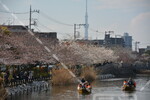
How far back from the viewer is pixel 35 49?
188 ft

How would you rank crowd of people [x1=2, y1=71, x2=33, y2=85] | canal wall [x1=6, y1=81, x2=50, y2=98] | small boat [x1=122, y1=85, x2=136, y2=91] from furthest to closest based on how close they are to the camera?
small boat [x1=122, y1=85, x2=136, y2=91]
crowd of people [x1=2, y1=71, x2=33, y2=85]
canal wall [x1=6, y1=81, x2=50, y2=98]

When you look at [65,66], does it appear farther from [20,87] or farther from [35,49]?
[20,87]

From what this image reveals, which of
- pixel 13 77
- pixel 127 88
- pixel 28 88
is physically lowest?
pixel 127 88

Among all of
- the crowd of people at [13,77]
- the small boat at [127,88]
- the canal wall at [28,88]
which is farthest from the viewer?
the small boat at [127,88]

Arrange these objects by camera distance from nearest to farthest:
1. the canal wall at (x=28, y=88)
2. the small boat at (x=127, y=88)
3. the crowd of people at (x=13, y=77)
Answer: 1. the canal wall at (x=28, y=88)
2. the crowd of people at (x=13, y=77)
3. the small boat at (x=127, y=88)

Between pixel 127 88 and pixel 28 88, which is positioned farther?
pixel 127 88

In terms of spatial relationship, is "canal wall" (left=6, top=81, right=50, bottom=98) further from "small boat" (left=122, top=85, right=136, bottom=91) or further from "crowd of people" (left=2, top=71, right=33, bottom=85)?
"small boat" (left=122, top=85, right=136, bottom=91)

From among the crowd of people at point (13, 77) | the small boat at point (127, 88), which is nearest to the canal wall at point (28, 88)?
the crowd of people at point (13, 77)

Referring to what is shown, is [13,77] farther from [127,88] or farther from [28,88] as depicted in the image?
[127,88]

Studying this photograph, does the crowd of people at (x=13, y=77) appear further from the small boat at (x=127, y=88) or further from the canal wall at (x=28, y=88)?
the small boat at (x=127, y=88)

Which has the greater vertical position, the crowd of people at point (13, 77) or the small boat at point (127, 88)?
the crowd of people at point (13, 77)

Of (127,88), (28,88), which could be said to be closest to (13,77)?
(28,88)

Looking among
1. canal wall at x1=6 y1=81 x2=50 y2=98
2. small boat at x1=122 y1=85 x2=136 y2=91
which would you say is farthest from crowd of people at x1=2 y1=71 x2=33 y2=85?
small boat at x1=122 y1=85 x2=136 y2=91

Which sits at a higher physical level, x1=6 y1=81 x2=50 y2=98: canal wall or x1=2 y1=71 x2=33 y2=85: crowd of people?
x1=2 y1=71 x2=33 y2=85: crowd of people
